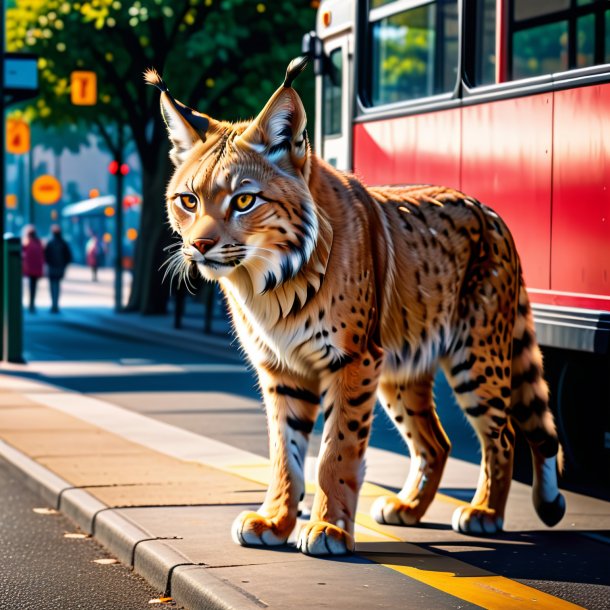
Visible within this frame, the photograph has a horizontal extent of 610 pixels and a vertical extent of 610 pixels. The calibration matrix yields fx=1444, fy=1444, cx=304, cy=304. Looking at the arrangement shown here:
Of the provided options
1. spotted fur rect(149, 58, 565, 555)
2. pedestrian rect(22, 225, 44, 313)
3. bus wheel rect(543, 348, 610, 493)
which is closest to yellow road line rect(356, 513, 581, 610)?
spotted fur rect(149, 58, 565, 555)

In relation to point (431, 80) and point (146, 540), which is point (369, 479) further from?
point (431, 80)

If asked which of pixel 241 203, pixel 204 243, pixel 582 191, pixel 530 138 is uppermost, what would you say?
pixel 530 138

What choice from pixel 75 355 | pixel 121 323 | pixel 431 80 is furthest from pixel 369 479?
pixel 121 323

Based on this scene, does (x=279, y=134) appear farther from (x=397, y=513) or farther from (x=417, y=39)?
(x=417, y=39)

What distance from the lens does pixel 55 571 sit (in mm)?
7000

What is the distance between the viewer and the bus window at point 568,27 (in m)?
9.71

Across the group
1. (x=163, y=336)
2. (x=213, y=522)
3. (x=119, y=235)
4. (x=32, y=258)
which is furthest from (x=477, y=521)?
(x=32, y=258)

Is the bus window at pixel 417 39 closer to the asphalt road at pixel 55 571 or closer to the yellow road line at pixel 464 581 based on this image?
the asphalt road at pixel 55 571

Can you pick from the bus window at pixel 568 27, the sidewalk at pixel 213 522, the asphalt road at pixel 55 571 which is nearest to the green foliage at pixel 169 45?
the sidewalk at pixel 213 522

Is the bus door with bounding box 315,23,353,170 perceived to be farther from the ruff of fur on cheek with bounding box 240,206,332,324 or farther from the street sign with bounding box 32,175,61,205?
the street sign with bounding box 32,175,61,205

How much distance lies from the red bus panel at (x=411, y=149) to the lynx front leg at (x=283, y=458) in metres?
3.01

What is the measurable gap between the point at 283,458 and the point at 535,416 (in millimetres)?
1536

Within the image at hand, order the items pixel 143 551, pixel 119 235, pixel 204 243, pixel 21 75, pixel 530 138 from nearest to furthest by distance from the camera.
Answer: pixel 204 243 → pixel 143 551 → pixel 530 138 → pixel 21 75 → pixel 119 235

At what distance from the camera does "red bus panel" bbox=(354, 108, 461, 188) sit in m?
9.98
